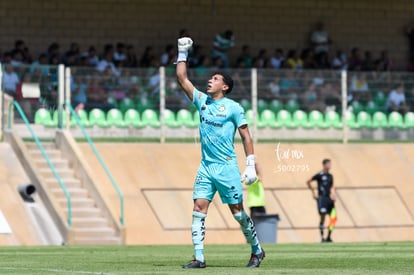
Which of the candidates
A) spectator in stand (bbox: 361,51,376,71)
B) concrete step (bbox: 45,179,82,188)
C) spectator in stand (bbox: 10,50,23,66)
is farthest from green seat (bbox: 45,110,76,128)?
spectator in stand (bbox: 361,51,376,71)

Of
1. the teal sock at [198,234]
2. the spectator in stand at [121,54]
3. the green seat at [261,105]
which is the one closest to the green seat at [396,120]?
the green seat at [261,105]

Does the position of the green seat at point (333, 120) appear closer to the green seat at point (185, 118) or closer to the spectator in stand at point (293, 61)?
the green seat at point (185, 118)

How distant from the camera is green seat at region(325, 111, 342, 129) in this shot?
34.9 m

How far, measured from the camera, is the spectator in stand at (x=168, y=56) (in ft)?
121

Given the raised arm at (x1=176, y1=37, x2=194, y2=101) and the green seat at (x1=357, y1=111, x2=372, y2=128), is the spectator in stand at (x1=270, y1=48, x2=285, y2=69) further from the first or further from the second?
the raised arm at (x1=176, y1=37, x2=194, y2=101)

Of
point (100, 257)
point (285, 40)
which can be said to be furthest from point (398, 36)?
point (100, 257)

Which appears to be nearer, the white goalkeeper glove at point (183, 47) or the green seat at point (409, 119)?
the white goalkeeper glove at point (183, 47)

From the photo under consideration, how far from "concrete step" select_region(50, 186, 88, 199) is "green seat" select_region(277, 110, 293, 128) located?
238 inches

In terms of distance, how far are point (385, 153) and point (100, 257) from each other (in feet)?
54.9

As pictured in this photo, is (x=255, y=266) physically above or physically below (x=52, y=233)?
above

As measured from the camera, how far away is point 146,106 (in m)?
32.9

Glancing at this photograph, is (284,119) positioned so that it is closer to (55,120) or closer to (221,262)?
(55,120)

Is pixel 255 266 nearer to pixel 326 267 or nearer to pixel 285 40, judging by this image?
pixel 326 267

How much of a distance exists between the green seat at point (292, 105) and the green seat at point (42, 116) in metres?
6.29
